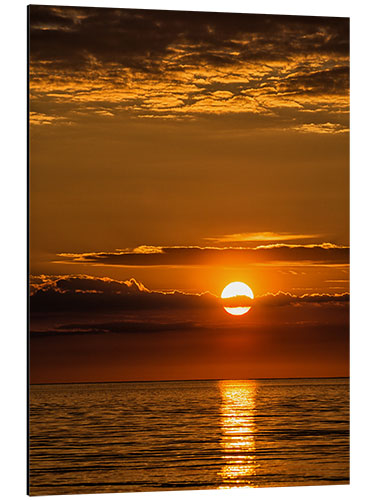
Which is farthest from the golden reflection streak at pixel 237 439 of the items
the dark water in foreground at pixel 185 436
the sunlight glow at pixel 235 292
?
the sunlight glow at pixel 235 292

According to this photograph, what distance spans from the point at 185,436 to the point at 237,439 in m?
0.40

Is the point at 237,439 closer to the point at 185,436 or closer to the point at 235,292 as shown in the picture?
the point at 185,436

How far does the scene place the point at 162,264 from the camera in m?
9.87

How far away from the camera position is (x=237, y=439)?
9.92 m

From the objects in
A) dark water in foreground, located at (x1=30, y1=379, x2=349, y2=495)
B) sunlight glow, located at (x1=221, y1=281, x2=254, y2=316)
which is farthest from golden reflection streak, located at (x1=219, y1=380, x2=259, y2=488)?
sunlight glow, located at (x1=221, y1=281, x2=254, y2=316)

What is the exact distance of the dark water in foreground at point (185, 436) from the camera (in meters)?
9.52

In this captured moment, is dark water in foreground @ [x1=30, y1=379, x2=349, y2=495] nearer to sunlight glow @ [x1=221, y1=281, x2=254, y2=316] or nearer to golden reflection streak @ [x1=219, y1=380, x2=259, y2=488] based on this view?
golden reflection streak @ [x1=219, y1=380, x2=259, y2=488]

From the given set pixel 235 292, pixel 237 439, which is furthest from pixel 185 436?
pixel 235 292

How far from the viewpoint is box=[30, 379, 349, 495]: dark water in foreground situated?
9523 mm

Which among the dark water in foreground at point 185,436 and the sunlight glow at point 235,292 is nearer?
the dark water in foreground at point 185,436

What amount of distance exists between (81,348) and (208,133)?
5.99 ft

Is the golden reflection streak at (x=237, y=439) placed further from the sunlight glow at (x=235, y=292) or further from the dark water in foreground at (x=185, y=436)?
the sunlight glow at (x=235, y=292)

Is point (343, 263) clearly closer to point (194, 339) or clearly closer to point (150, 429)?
point (194, 339)

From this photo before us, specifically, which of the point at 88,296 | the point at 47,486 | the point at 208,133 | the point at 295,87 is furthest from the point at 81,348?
the point at 295,87
